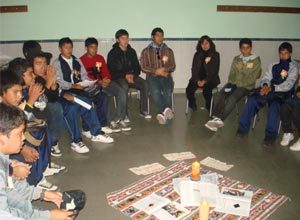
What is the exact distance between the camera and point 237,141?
13.2 ft

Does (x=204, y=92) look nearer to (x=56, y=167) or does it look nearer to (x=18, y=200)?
Answer: (x=56, y=167)

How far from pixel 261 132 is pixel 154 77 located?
168 cm

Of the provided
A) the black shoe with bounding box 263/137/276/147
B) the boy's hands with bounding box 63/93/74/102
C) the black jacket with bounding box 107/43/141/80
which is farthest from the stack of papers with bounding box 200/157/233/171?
the black jacket with bounding box 107/43/141/80

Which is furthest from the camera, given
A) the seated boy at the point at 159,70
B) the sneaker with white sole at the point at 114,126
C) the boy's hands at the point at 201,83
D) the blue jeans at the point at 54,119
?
the boy's hands at the point at 201,83

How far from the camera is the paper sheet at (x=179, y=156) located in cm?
348

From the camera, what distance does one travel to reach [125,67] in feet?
15.6

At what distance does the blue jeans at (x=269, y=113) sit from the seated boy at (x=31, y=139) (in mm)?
2439

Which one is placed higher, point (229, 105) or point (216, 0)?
point (216, 0)

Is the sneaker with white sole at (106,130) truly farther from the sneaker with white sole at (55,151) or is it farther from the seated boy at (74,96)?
the sneaker with white sole at (55,151)

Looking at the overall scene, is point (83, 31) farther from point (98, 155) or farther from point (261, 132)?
point (261, 132)

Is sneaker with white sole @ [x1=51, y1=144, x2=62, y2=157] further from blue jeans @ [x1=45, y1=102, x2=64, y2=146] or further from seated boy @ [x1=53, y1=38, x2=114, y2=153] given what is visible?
seated boy @ [x1=53, y1=38, x2=114, y2=153]

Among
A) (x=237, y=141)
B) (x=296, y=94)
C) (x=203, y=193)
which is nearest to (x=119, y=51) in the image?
(x=237, y=141)

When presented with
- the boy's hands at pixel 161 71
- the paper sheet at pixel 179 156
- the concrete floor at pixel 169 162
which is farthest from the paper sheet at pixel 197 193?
the boy's hands at pixel 161 71

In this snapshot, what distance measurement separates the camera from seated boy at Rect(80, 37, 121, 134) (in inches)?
168
